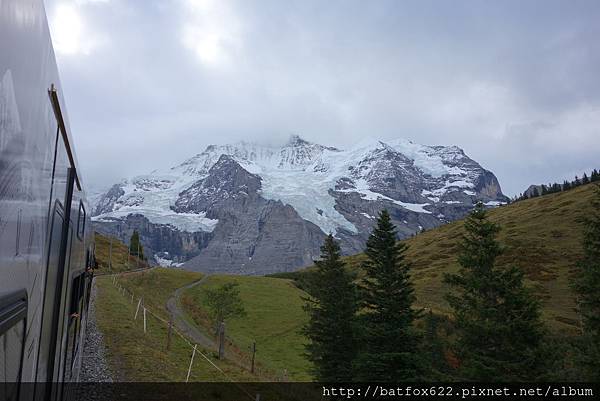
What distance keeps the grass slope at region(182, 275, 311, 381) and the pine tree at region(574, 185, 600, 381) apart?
20.6 metres

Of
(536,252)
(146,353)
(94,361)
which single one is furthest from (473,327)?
(536,252)

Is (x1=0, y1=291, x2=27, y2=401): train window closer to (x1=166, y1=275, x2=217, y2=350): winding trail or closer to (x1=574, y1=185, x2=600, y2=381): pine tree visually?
(x1=574, y1=185, x2=600, y2=381): pine tree

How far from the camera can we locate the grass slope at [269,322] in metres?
50.8

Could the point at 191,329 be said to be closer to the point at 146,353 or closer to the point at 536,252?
the point at 146,353

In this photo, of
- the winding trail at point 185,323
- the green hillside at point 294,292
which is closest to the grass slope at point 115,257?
the green hillside at point 294,292

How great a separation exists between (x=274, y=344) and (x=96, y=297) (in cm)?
3156

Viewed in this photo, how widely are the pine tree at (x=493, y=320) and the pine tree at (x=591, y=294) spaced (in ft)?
9.21

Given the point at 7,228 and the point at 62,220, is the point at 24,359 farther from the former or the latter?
the point at 62,220

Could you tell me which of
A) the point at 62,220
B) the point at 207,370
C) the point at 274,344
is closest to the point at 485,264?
the point at 207,370

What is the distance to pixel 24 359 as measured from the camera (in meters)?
2.53

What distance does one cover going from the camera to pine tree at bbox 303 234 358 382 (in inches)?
1271

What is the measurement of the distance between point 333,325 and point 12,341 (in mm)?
32050

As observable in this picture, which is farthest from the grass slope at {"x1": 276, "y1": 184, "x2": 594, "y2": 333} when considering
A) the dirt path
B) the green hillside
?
the dirt path

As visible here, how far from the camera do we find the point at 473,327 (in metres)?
26.2
